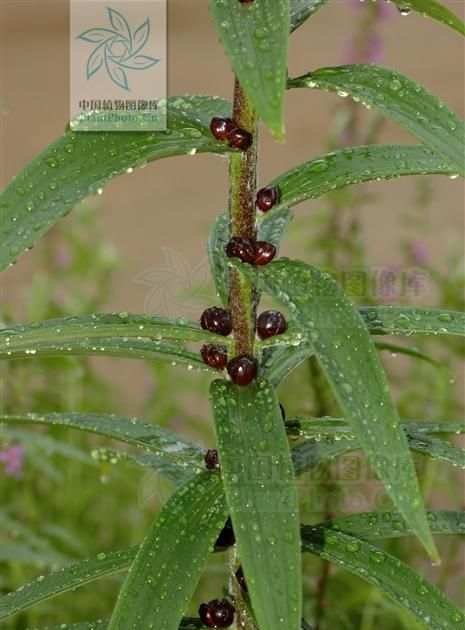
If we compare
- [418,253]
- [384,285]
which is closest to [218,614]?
[384,285]

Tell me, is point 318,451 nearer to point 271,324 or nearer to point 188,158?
point 271,324

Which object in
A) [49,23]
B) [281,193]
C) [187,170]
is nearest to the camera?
[281,193]

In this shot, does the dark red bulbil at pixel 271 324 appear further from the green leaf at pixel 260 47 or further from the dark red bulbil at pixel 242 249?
the green leaf at pixel 260 47

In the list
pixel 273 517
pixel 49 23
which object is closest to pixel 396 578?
pixel 273 517

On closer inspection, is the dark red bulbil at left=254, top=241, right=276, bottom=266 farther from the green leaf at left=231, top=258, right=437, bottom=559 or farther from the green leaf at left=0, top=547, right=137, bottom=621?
the green leaf at left=0, top=547, right=137, bottom=621

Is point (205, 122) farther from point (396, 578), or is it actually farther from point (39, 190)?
point (396, 578)

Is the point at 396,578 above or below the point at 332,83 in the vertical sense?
below

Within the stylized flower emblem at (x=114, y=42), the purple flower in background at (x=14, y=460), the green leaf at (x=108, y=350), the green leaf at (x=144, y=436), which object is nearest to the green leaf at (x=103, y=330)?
the green leaf at (x=108, y=350)

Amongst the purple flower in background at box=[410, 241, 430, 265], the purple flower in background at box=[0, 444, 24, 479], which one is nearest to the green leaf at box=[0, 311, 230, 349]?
the purple flower in background at box=[0, 444, 24, 479]
